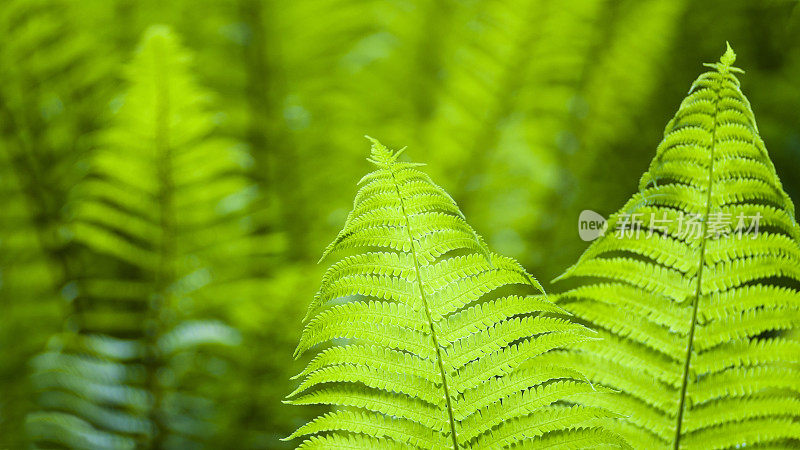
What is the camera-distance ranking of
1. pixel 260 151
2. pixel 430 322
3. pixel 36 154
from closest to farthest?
1. pixel 430 322
2. pixel 36 154
3. pixel 260 151

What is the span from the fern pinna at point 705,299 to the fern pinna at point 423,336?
0.08 m

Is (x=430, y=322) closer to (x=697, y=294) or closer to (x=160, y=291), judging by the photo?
(x=697, y=294)

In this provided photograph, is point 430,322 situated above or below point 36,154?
below

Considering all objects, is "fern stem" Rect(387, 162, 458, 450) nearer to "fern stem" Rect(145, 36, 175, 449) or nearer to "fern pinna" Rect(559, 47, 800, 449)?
"fern pinna" Rect(559, 47, 800, 449)

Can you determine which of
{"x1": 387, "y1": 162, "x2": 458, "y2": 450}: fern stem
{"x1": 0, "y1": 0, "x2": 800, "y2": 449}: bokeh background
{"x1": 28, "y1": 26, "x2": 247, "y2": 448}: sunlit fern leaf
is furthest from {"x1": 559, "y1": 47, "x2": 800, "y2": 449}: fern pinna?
{"x1": 28, "y1": 26, "x2": 247, "y2": 448}: sunlit fern leaf

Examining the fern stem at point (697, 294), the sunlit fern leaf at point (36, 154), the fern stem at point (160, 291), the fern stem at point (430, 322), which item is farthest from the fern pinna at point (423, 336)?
the sunlit fern leaf at point (36, 154)

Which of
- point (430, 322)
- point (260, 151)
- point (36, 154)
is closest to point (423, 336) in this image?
point (430, 322)

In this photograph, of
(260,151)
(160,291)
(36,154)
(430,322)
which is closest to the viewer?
(430,322)

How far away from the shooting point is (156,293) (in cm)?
101

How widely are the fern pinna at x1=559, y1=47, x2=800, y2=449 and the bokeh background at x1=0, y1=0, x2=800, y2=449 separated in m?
0.47

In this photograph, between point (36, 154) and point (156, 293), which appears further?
point (36, 154)

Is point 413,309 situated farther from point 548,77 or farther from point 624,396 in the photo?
point 548,77

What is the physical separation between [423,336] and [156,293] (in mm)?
624

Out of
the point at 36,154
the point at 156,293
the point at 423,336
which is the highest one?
the point at 36,154
